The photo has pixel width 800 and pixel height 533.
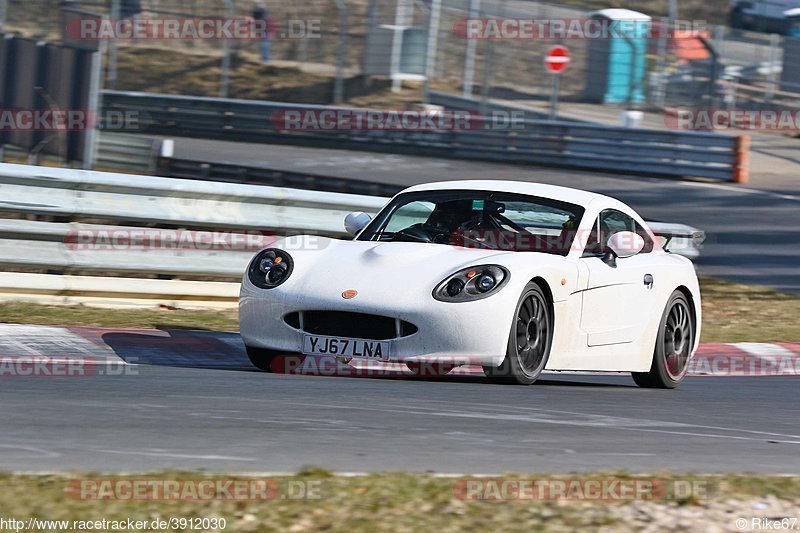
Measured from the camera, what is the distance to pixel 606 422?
20.6 ft

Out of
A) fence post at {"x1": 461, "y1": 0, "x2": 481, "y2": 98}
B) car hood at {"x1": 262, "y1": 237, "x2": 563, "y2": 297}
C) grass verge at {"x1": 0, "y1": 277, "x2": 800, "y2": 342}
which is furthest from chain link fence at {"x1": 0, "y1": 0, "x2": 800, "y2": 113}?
car hood at {"x1": 262, "y1": 237, "x2": 563, "y2": 297}

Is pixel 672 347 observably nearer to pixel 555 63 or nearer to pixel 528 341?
pixel 528 341

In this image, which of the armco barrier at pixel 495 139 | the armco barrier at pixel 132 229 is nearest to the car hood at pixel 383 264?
the armco barrier at pixel 132 229

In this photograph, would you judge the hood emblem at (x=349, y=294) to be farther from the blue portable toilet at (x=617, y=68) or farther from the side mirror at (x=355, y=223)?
the blue portable toilet at (x=617, y=68)

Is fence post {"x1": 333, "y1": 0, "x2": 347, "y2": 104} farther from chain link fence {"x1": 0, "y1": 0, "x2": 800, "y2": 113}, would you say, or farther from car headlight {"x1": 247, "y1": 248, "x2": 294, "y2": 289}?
car headlight {"x1": 247, "y1": 248, "x2": 294, "y2": 289}

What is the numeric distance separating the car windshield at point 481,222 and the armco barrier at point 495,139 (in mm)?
16390

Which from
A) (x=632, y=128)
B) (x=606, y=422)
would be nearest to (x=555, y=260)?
(x=606, y=422)

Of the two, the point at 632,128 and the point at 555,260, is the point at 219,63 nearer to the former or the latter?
the point at 632,128

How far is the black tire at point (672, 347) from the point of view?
28.0 feet

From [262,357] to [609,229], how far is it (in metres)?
2.37

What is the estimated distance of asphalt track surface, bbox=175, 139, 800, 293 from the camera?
16.0 meters

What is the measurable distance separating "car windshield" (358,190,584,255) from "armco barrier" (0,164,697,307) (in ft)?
7.83

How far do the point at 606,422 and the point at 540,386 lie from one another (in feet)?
4.28

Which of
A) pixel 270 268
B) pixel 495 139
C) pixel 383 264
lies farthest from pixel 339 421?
pixel 495 139
